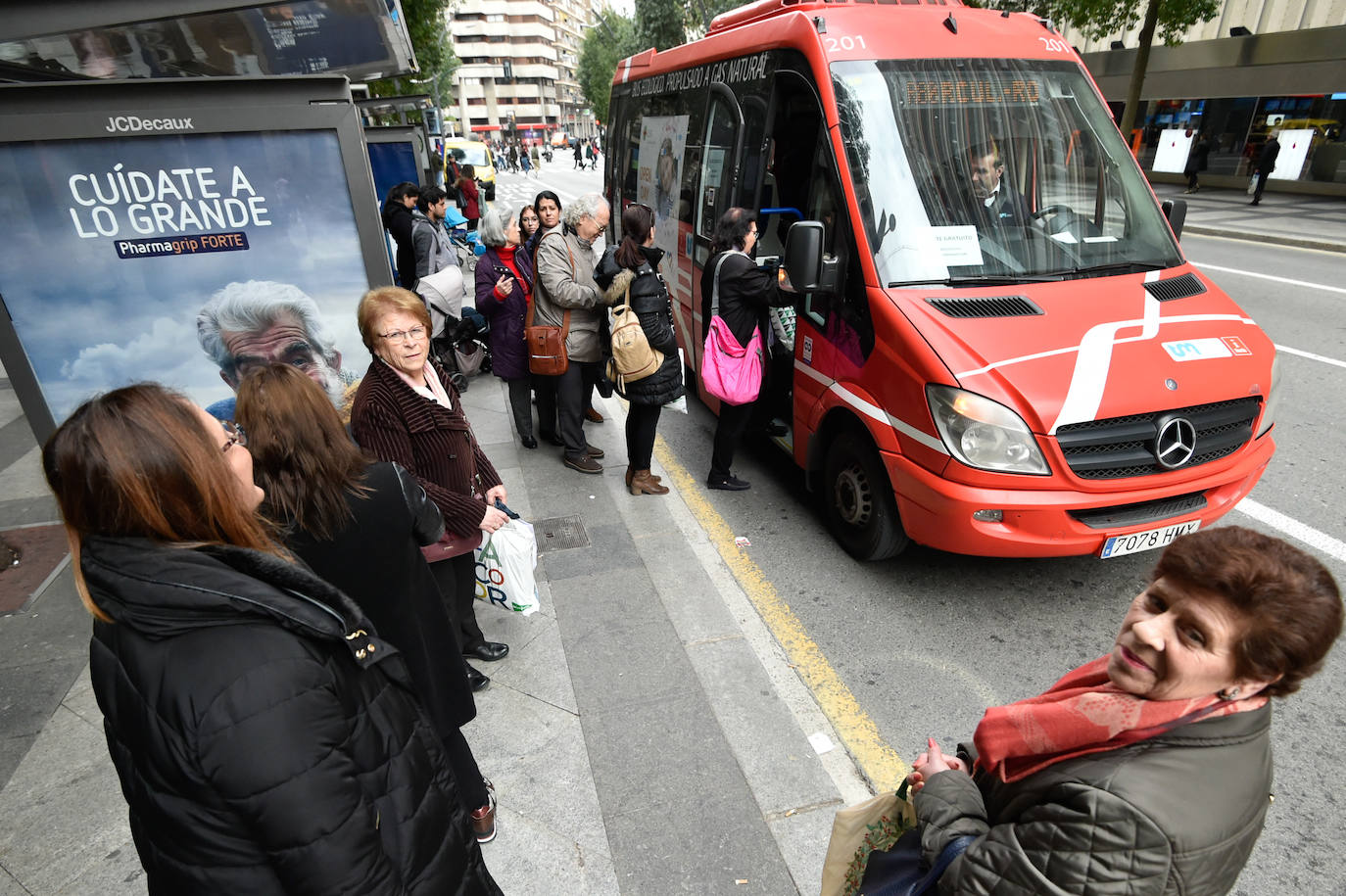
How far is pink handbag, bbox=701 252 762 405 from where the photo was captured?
446 centimetres

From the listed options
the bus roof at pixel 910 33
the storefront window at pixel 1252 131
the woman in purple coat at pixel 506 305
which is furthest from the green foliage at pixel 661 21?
the bus roof at pixel 910 33

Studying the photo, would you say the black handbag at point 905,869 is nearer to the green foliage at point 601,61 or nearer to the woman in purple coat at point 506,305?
the woman in purple coat at point 506,305

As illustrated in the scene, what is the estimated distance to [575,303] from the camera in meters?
4.73

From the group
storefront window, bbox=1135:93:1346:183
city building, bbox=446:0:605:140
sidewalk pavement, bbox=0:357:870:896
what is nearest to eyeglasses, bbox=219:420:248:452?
sidewalk pavement, bbox=0:357:870:896

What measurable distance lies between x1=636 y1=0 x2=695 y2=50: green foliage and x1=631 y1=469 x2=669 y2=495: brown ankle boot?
37635 millimetres

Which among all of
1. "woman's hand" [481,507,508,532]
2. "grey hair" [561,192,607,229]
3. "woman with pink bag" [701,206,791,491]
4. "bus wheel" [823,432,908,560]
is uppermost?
"grey hair" [561,192,607,229]

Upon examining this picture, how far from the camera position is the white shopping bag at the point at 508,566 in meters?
3.09

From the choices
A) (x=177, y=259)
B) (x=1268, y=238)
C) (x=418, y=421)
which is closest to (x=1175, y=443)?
(x=418, y=421)

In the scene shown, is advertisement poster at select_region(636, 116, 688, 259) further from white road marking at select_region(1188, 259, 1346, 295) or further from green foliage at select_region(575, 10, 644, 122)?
green foliage at select_region(575, 10, 644, 122)

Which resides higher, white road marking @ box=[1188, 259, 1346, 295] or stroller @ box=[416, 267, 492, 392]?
stroller @ box=[416, 267, 492, 392]

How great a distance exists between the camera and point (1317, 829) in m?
2.53

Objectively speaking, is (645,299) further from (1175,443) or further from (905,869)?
(905,869)

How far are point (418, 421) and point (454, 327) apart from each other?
12.9ft

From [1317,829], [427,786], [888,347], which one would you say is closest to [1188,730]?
[427,786]
